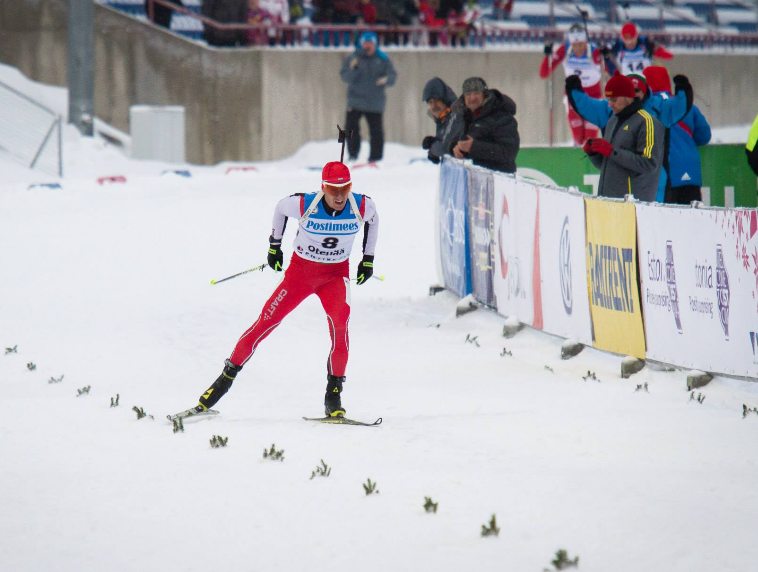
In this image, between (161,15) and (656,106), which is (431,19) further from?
(656,106)

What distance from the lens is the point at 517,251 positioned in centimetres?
1098

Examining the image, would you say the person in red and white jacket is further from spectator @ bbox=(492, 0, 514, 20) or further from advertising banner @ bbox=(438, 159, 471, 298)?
spectator @ bbox=(492, 0, 514, 20)

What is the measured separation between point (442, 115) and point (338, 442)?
5.92 meters

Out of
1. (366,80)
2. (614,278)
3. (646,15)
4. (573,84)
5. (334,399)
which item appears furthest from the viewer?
(646,15)

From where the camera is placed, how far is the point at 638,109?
10.1m

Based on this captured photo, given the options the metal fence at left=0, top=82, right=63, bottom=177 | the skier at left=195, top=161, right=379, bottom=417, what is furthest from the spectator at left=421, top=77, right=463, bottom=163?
the metal fence at left=0, top=82, right=63, bottom=177

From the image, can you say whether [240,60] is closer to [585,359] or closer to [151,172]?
[151,172]

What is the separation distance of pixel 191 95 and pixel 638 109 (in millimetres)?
14537

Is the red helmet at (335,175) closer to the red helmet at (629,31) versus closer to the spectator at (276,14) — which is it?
the red helmet at (629,31)

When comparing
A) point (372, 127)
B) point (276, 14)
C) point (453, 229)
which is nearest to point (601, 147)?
point (453, 229)

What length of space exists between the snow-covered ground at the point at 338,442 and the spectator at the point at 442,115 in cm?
168

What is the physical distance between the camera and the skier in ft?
26.1

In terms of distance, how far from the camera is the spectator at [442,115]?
12.2m

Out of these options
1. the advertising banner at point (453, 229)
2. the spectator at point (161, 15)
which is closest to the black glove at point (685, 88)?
the advertising banner at point (453, 229)
